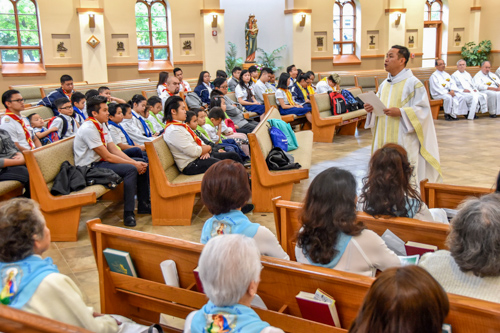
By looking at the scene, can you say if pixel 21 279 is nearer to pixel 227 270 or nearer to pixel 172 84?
pixel 227 270

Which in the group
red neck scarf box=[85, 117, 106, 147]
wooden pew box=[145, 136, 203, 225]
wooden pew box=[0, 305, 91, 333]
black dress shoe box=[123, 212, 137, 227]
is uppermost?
red neck scarf box=[85, 117, 106, 147]

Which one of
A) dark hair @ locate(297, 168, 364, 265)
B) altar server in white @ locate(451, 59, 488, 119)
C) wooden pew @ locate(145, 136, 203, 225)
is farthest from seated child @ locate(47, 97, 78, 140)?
altar server in white @ locate(451, 59, 488, 119)

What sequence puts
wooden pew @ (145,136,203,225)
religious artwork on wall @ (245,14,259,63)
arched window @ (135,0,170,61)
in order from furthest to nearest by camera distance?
religious artwork on wall @ (245,14,259,63), arched window @ (135,0,170,61), wooden pew @ (145,136,203,225)

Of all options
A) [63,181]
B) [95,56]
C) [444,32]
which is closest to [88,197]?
[63,181]

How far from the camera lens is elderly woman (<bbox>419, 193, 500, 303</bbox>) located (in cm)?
162

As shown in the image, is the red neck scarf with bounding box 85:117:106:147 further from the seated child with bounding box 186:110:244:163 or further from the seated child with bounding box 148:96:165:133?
the seated child with bounding box 148:96:165:133

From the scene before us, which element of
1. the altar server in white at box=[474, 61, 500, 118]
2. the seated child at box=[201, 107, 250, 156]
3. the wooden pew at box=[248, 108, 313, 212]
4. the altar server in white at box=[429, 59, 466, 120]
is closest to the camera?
the wooden pew at box=[248, 108, 313, 212]

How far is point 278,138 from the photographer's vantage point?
210 inches

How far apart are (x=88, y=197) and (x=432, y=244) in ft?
8.90

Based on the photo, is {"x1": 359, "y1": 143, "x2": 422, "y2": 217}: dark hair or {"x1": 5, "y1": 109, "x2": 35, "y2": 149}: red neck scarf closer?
{"x1": 359, "y1": 143, "x2": 422, "y2": 217}: dark hair

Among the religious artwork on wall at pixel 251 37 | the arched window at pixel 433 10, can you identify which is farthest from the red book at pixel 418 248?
the arched window at pixel 433 10

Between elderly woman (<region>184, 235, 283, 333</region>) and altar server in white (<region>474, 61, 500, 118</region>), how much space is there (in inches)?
426

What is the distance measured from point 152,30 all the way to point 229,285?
13.1 meters

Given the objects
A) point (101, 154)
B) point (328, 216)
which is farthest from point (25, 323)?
point (101, 154)
